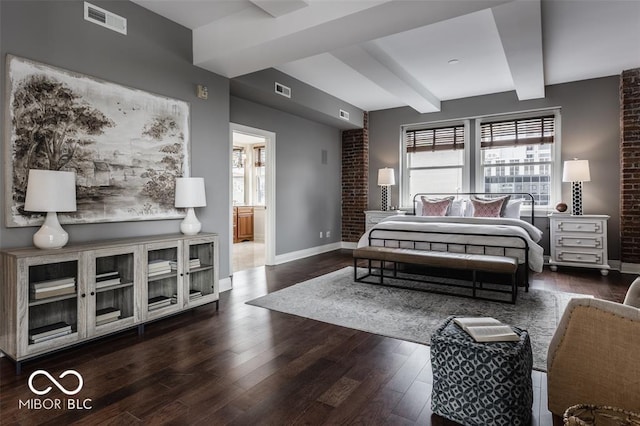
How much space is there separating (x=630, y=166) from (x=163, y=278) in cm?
610

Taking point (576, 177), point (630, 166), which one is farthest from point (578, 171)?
point (630, 166)

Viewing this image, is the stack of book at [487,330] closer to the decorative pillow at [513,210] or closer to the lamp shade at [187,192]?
the lamp shade at [187,192]

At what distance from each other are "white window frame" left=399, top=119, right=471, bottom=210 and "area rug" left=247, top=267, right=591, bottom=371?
3.00m

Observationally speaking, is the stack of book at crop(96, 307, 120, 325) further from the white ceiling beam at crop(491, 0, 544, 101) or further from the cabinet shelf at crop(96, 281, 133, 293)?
the white ceiling beam at crop(491, 0, 544, 101)

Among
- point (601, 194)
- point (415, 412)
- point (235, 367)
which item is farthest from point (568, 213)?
point (235, 367)

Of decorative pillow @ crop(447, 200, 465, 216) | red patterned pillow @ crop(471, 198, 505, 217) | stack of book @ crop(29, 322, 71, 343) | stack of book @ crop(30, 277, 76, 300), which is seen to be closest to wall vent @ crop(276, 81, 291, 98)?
decorative pillow @ crop(447, 200, 465, 216)

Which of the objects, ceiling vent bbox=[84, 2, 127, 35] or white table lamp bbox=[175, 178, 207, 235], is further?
white table lamp bbox=[175, 178, 207, 235]

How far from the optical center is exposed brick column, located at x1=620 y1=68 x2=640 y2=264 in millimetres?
4988

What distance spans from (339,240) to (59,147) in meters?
5.61

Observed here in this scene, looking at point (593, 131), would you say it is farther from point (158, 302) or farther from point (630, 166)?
point (158, 302)

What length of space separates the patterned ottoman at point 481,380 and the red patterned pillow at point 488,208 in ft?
13.3

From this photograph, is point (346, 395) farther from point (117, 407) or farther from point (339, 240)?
point (339, 240)

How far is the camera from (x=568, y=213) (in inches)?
211

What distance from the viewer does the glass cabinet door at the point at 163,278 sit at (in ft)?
9.83
